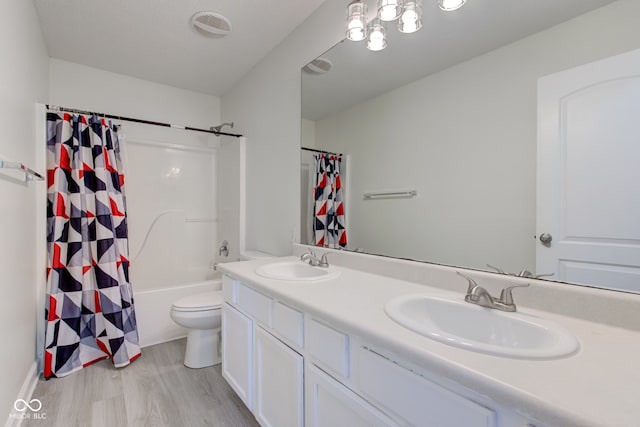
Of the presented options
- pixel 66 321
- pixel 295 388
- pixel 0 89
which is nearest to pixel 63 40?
pixel 0 89

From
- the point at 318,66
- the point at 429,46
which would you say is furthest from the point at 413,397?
the point at 318,66

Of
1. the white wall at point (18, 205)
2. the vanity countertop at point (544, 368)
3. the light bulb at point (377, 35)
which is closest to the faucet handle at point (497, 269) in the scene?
the vanity countertop at point (544, 368)

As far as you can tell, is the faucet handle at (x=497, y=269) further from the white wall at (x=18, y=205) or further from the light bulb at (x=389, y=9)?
the white wall at (x=18, y=205)

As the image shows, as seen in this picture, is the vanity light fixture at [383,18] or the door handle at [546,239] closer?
the door handle at [546,239]

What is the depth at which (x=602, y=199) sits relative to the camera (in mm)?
870

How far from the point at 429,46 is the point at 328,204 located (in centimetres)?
99

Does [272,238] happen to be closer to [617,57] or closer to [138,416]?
[138,416]

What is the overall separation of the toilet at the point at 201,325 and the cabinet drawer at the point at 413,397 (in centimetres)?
147

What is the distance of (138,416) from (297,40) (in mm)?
2550

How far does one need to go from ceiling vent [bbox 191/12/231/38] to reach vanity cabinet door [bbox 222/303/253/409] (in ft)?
6.26

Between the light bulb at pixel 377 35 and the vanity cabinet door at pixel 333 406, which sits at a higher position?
the light bulb at pixel 377 35

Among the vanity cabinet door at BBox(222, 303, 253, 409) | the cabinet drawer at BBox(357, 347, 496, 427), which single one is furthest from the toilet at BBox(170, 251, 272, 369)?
the cabinet drawer at BBox(357, 347, 496, 427)

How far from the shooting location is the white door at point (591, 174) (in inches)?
32.3

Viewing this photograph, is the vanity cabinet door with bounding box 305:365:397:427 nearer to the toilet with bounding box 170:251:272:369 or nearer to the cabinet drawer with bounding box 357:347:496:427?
the cabinet drawer with bounding box 357:347:496:427
